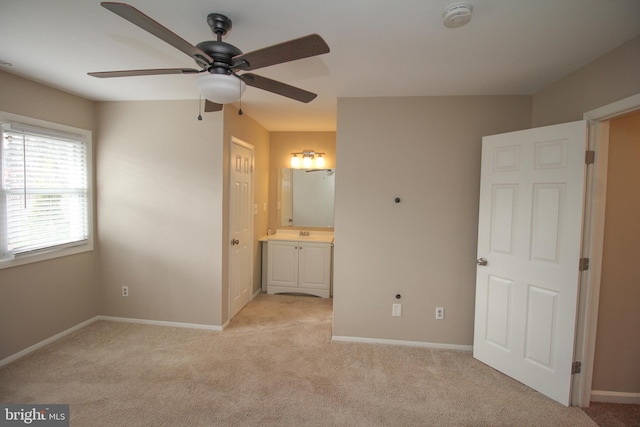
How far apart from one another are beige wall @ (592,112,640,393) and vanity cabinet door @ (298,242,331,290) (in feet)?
9.52

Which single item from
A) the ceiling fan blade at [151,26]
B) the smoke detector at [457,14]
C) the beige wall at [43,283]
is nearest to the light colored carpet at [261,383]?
the beige wall at [43,283]

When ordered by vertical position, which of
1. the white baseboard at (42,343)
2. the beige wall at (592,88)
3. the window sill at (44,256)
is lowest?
the white baseboard at (42,343)

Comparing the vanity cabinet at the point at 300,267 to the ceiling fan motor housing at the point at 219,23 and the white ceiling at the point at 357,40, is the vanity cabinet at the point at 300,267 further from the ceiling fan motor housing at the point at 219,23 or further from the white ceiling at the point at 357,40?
the ceiling fan motor housing at the point at 219,23

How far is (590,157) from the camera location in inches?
85.4

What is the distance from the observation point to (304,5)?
5.18ft

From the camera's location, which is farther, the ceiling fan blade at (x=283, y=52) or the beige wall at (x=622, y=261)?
the beige wall at (x=622, y=261)

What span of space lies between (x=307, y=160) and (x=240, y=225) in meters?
1.59

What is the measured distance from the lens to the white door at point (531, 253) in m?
2.24

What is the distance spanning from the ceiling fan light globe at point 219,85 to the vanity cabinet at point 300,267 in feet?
10.1

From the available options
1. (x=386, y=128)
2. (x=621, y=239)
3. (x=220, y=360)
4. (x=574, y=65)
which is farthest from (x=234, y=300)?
(x=574, y=65)

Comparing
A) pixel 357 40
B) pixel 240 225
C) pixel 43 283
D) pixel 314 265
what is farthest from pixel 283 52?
pixel 314 265

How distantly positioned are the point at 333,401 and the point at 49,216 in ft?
10.4

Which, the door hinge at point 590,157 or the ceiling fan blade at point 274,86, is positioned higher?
the ceiling fan blade at point 274,86

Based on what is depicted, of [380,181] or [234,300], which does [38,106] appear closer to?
[234,300]
